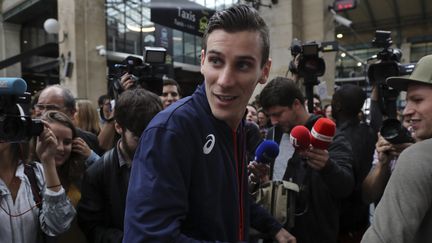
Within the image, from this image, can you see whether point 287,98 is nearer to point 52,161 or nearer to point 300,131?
point 300,131

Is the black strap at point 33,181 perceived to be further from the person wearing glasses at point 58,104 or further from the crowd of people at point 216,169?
the person wearing glasses at point 58,104

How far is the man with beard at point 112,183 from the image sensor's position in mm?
2178

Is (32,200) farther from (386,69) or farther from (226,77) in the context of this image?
(386,69)

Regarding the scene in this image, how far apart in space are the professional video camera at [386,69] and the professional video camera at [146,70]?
1.95 m

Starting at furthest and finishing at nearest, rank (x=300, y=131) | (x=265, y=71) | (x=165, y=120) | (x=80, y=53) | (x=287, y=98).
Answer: (x=80, y=53) → (x=287, y=98) → (x=300, y=131) → (x=265, y=71) → (x=165, y=120)

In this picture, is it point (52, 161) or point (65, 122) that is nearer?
point (52, 161)

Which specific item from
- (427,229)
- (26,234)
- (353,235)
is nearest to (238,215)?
(427,229)

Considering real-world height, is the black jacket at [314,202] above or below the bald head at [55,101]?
below

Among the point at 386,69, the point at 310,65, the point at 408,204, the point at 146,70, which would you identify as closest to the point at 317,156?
the point at 408,204

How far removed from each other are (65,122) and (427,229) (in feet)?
7.46

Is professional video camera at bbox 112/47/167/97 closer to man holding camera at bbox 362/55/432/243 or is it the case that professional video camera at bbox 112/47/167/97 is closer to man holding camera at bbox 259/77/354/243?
man holding camera at bbox 259/77/354/243

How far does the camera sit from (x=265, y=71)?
1.58m

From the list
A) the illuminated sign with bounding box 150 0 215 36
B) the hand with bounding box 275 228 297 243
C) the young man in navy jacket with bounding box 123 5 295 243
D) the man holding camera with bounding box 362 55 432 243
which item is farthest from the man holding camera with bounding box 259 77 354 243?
the illuminated sign with bounding box 150 0 215 36

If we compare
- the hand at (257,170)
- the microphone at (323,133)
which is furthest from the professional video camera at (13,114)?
the microphone at (323,133)
